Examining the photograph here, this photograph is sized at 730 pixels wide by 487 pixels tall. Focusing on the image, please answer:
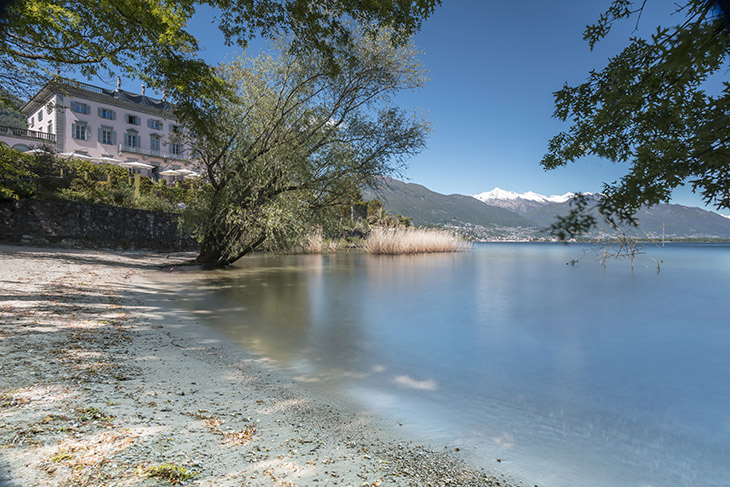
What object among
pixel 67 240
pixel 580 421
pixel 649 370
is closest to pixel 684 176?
pixel 580 421

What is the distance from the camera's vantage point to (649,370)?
5.75 metres

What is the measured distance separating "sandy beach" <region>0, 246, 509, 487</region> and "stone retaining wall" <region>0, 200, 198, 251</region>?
11.8 m

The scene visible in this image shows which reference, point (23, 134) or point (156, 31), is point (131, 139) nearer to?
point (23, 134)

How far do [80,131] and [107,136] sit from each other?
2.88 metres

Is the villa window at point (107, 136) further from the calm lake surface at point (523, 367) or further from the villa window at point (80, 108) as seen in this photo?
the calm lake surface at point (523, 367)

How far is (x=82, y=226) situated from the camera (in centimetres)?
1545

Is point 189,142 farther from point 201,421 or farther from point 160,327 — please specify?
point 201,421

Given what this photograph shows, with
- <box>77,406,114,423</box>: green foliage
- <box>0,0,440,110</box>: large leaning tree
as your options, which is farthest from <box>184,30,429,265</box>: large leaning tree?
<box>77,406,114,423</box>: green foliage

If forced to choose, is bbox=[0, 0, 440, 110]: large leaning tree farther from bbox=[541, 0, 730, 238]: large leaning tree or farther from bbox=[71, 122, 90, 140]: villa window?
bbox=[71, 122, 90, 140]: villa window

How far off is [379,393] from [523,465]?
1654mm

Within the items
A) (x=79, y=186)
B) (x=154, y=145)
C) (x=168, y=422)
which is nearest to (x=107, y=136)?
(x=154, y=145)

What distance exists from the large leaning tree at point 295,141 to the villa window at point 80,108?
4283cm

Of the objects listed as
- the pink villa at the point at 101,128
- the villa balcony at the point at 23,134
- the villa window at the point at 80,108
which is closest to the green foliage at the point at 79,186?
the pink villa at the point at 101,128

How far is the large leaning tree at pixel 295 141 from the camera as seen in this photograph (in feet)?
39.7
